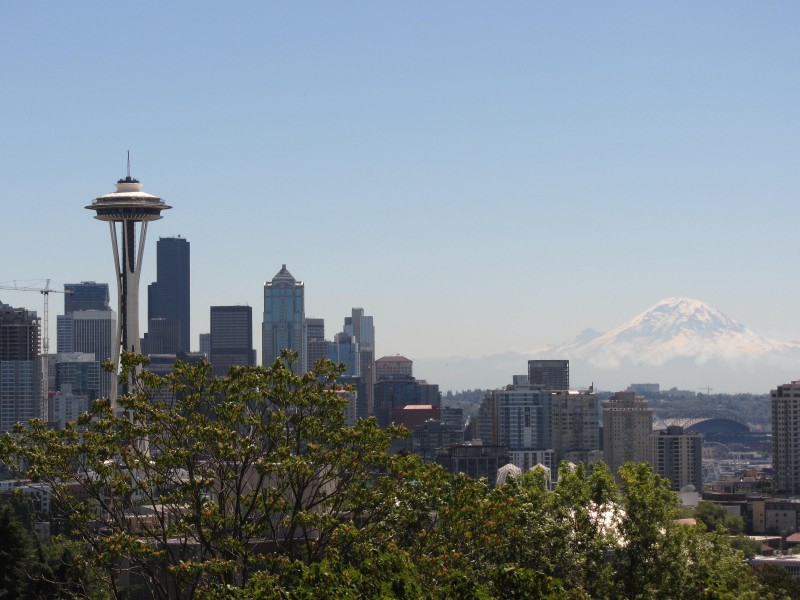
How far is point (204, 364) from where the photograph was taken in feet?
134

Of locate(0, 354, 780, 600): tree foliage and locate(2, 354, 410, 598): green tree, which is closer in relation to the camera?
locate(0, 354, 780, 600): tree foliage

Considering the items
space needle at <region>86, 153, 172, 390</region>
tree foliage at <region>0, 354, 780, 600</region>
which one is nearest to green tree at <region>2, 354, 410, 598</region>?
tree foliage at <region>0, 354, 780, 600</region>

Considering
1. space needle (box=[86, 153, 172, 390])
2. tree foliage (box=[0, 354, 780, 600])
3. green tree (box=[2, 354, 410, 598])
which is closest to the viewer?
tree foliage (box=[0, 354, 780, 600])

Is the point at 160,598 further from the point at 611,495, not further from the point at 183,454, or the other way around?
the point at 611,495

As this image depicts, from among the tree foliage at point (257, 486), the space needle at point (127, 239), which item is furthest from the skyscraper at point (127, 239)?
the tree foliage at point (257, 486)

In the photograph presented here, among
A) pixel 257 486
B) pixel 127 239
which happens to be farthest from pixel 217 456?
pixel 127 239

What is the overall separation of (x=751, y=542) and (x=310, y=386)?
130 metres

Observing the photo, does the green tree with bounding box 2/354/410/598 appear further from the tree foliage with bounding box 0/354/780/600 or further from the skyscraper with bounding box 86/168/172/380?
the skyscraper with bounding box 86/168/172/380

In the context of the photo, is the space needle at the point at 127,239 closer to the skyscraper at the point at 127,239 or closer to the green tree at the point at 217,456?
the skyscraper at the point at 127,239

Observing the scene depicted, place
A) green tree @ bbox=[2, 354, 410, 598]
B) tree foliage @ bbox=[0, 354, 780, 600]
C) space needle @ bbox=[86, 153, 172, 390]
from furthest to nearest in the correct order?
1. space needle @ bbox=[86, 153, 172, 390]
2. green tree @ bbox=[2, 354, 410, 598]
3. tree foliage @ bbox=[0, 354, 780, 600]

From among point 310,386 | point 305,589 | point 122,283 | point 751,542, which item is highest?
point 122,283

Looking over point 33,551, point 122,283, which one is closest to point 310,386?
point 33,551

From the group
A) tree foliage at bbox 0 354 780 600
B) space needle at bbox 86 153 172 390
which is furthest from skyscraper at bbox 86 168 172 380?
tree foliage at bbox 0 354 780 600

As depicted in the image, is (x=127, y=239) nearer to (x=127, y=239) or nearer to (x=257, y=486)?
(x=127, y=239)
